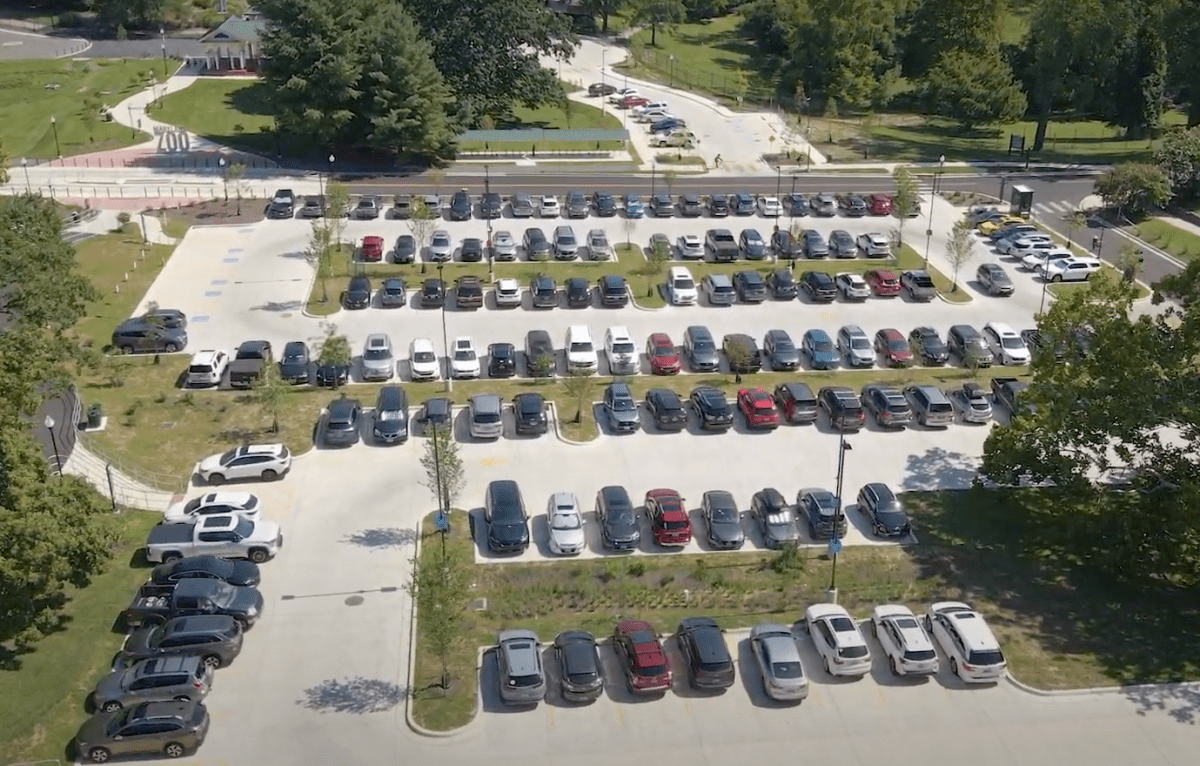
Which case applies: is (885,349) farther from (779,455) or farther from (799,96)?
(799,96)

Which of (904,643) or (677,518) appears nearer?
(904,643)

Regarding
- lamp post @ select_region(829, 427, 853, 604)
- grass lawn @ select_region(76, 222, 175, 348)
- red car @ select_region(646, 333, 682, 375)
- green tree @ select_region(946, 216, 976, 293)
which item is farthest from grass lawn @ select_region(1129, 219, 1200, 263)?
grass lawn @ select_region(76, 222, 175, 348)

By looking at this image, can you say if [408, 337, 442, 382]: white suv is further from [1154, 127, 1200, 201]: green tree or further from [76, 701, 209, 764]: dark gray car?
[1154, 127, 1200, 201]: green tree

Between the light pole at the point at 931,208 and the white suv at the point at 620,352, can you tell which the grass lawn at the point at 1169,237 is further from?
the white suv at the point at 620,352

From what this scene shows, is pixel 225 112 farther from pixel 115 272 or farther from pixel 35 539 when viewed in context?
pixel 35 539

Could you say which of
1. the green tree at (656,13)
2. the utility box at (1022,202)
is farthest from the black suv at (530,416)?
the green tree at (656,13)

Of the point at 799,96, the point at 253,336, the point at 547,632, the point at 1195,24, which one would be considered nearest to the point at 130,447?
the point at 253,336

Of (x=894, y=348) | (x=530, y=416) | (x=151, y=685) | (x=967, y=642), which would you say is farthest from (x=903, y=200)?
(x=151, y=685)
